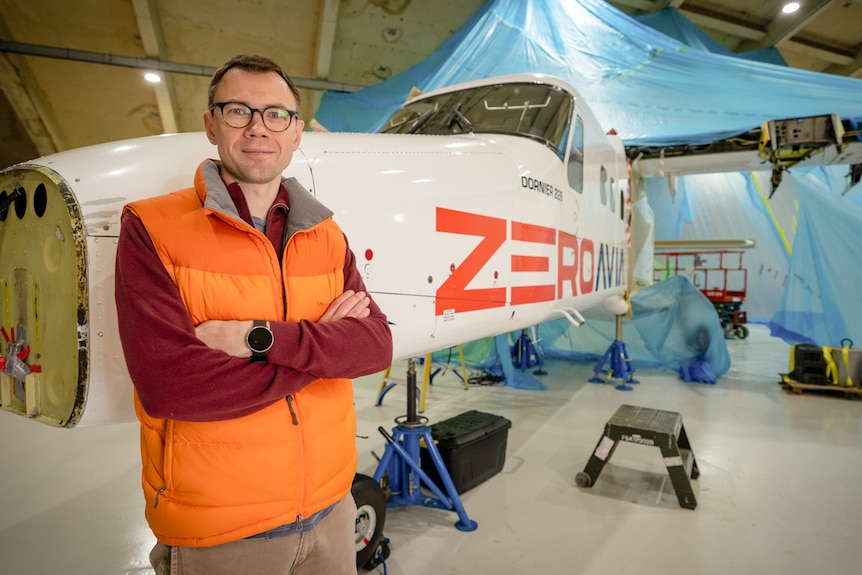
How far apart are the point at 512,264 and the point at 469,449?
1.71 metres

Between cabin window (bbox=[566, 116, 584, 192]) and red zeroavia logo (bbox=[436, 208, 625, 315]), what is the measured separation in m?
0.47

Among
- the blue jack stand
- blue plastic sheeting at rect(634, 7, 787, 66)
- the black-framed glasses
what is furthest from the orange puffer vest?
blue plastic sheeting at rect(634, 7, 787, 66)

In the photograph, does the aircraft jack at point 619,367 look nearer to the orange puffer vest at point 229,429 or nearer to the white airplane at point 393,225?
the white airplane at point 393,225

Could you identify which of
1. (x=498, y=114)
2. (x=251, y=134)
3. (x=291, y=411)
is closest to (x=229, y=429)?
(x=291, y=411)

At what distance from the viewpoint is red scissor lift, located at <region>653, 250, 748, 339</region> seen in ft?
43.2

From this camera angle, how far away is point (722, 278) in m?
17.0

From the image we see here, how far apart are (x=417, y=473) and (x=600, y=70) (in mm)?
6973

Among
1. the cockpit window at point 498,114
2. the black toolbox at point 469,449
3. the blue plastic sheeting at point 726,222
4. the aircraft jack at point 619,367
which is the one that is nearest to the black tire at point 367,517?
the black toolbox at point 469,449

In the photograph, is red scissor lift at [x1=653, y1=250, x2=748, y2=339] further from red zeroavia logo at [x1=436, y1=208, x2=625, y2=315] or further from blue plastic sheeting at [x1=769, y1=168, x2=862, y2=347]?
red zeroavia logo at [x1=436, y1=208, x2=625, y2=315]

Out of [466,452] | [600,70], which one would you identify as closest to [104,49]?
[600,70]

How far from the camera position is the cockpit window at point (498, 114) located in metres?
3.57

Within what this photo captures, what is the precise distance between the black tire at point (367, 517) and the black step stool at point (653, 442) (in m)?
1.86

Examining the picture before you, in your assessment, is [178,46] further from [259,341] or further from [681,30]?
[259,341]

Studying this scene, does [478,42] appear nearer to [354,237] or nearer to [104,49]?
[354,237]
